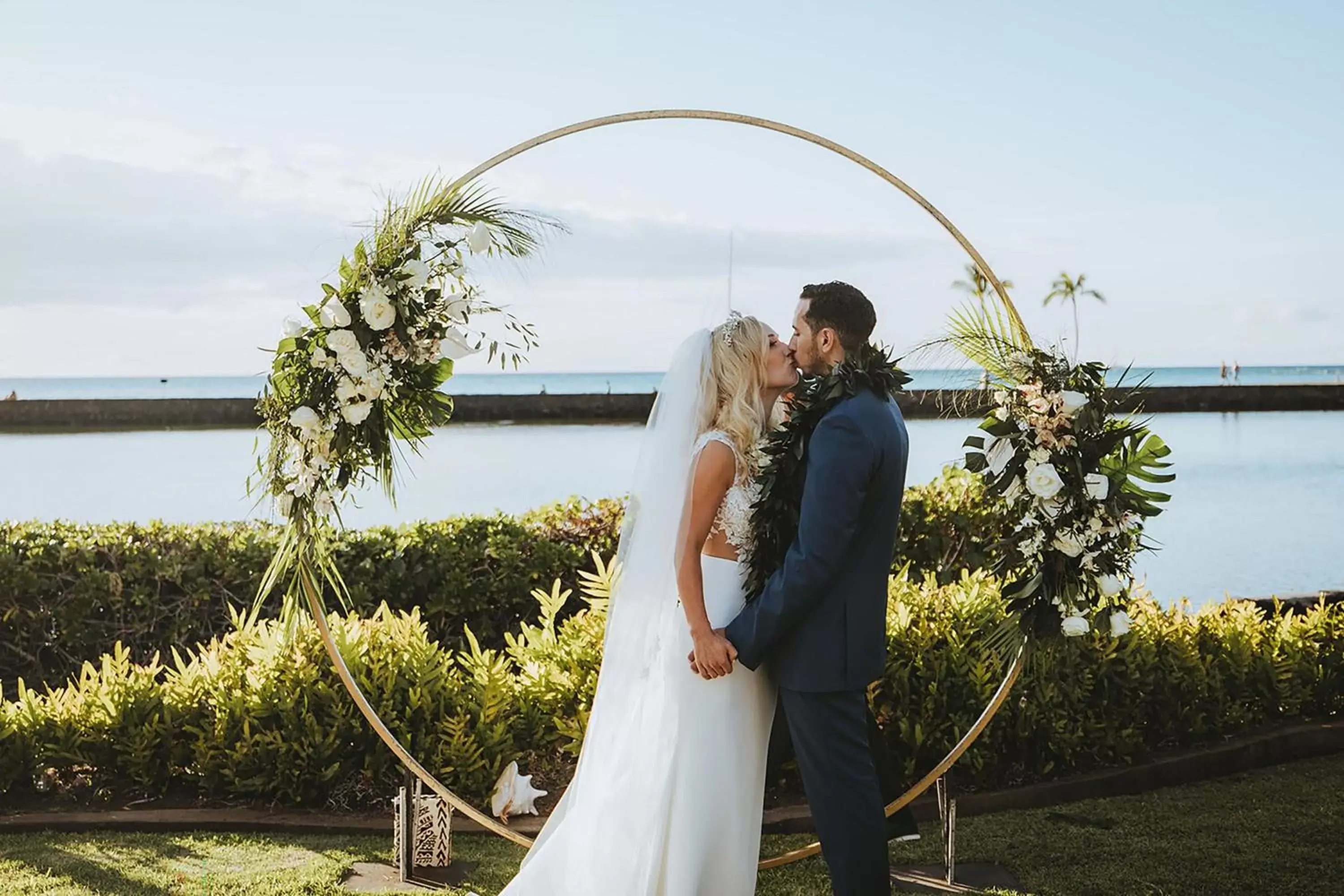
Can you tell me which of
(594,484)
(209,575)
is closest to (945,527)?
(209,575)

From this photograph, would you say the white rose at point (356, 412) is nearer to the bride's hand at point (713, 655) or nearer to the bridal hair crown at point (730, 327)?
the bridal hair crown at point (730, 327)

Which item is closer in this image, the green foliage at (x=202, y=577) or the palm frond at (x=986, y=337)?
the palm frond at (x=986, y=337)

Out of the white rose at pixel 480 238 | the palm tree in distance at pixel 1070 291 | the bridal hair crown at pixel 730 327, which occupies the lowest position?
the bridal hair crown at pixel 730 327

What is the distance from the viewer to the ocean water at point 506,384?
7688 centimetres

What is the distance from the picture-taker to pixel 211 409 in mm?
43938

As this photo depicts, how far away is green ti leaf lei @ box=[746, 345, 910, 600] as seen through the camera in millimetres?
3945

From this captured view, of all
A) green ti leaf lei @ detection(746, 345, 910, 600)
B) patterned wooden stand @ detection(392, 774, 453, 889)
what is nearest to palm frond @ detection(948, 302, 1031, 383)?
green ti leaf lei @ detection(746, 345, 910, 600)

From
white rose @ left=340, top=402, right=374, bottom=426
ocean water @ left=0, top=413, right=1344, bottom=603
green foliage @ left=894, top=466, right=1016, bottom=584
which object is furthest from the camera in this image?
ocean water @ left=0, top=413, right=1344, bottom=603

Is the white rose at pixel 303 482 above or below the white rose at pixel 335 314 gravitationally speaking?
below

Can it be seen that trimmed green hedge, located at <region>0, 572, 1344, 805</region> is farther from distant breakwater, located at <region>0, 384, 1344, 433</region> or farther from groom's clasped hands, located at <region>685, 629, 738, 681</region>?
distant breakwater, located at <region>0, 384, 1344, 433</region>

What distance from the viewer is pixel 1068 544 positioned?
455 cm

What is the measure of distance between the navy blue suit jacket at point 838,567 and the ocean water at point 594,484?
2.17 meters

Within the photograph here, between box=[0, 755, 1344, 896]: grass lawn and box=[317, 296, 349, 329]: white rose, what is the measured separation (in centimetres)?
223

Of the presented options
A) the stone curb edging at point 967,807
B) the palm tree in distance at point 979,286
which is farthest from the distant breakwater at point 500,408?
the palm tree in distance at point 979,286
